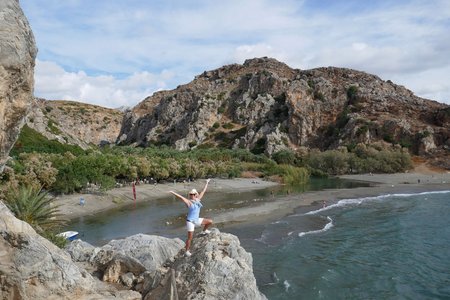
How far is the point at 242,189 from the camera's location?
70.7 metres

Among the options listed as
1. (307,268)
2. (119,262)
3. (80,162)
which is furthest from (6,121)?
(80,162)

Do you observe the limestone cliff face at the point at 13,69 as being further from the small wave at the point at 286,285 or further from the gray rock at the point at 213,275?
the small wave at the point at 286,285

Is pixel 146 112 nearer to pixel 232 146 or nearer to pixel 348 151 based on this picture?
pixel 232 146

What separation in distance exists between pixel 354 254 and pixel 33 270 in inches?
850

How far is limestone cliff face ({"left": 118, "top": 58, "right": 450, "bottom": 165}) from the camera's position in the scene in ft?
394

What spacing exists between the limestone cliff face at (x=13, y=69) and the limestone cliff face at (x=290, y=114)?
4462 inches

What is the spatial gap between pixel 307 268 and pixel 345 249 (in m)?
5.42

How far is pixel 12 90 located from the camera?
8539 millimetres

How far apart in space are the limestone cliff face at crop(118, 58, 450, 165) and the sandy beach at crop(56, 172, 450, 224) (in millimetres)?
36753

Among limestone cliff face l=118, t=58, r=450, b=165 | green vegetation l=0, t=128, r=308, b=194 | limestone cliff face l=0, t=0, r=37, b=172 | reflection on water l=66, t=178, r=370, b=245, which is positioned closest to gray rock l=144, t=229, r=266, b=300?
limestone cliff face l=0, t=0, r=37, b=172

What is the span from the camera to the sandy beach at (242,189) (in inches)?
1680

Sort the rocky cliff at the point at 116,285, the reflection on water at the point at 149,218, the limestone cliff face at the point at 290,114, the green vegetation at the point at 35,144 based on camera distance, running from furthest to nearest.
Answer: the limestone cliff face at the point at 290,114, the green vegetation at the point at 35,144, the reflection on water at the point at 149,218, the rocky cliff at the point at 116,285

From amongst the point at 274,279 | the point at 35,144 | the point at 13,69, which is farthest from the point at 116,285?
the point at 35,144

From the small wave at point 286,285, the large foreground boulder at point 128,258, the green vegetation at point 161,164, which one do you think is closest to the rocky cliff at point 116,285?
the large foreground boulder at point 128,258
